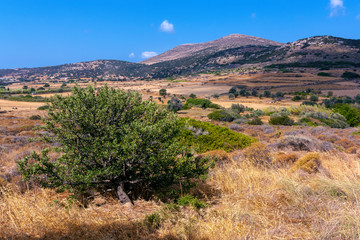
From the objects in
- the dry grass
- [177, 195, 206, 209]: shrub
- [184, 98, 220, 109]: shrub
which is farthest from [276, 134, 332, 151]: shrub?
[184, 98, 220, 109]: shrub

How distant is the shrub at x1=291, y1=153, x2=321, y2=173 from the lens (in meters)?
6.24

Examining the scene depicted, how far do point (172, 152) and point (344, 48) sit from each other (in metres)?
156

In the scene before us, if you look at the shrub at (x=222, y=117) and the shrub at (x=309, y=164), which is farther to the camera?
the shrub at (x=222, y=117)

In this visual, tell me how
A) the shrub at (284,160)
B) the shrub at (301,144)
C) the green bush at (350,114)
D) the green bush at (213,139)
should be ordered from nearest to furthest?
the shrub at (284,160) < the shrub at (301,144) < the green bush at (213,139) < the green bush at (350,114)

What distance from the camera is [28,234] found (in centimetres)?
350

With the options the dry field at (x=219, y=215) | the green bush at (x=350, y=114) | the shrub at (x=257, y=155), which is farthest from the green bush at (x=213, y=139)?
the green bush at (x=350, y=114)

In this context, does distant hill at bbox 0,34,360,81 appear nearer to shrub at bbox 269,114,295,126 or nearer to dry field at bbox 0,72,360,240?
shrub at bbox 269,114,295,126

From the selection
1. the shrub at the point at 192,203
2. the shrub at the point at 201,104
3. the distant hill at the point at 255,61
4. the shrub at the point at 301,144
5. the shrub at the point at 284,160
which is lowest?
the shrub at the point at 201,104

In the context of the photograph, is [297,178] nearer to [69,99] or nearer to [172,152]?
[172,152]

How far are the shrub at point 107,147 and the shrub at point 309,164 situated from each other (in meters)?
3.17

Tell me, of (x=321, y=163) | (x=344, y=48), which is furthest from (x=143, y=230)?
(x=344, y=48)

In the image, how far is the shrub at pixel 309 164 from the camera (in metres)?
6.24

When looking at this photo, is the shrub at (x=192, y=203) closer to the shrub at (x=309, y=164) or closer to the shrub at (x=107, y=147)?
the shrub at (x=107, y=147)

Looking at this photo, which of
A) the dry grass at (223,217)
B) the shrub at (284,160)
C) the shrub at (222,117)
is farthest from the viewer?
the shrub at (222,117)
